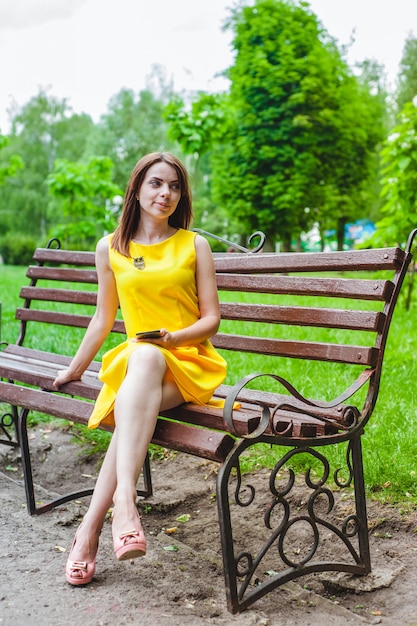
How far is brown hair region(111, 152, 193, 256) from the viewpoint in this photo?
9.31 feet

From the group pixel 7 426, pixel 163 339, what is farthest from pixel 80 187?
pixel 163 339

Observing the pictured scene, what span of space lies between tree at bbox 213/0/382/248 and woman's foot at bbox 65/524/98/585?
19.4m

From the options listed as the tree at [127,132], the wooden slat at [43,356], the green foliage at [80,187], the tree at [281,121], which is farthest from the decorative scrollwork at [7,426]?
the tree at [127,132]

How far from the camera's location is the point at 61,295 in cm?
425

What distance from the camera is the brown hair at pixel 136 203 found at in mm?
2838

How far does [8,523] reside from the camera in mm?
3102

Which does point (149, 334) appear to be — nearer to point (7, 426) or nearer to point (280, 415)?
point (280, 415)

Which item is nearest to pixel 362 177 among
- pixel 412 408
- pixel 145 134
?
pixel 145 134

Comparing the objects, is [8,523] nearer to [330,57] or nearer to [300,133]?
[300,133]

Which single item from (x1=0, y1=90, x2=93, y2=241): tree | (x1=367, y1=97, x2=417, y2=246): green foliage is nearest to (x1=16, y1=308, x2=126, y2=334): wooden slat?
(x1=367, y1=97, x2=417, y2=246): green foliage

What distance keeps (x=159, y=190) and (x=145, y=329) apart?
0.54 meters

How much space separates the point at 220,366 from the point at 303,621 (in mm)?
940

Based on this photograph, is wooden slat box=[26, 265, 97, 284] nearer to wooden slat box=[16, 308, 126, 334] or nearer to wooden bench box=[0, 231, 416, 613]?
wooden bench box=[0, 231, 416, 613]

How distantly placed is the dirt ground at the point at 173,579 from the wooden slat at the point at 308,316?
0.84 metres
